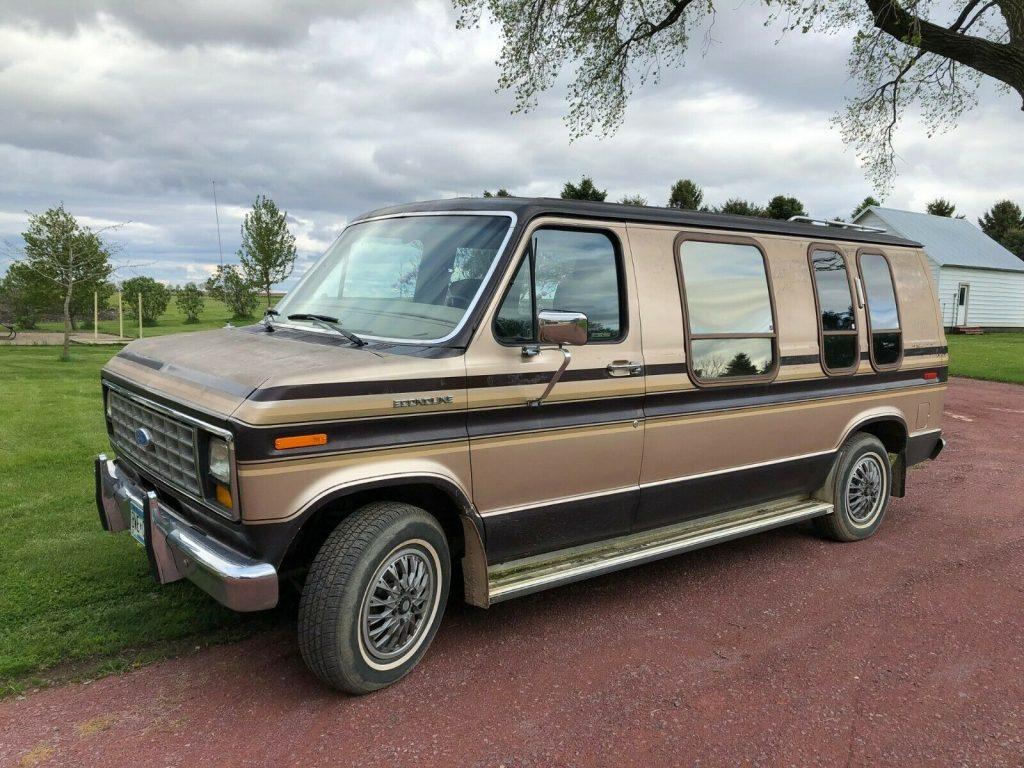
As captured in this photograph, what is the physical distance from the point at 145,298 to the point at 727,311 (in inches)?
1326

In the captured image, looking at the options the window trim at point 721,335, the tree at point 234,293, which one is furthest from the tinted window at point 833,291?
the tree at point 234,293

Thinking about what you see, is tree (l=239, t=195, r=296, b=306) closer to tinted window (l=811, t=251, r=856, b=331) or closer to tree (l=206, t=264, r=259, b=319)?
tree (l=206, t=264, r=259, b=319)

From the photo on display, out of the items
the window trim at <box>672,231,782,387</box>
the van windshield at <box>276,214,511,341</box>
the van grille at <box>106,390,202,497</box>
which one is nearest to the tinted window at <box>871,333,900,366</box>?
the window trim at <box>672,231,782,387</box>

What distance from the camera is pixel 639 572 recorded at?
210 inches

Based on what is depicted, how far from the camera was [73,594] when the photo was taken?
455 centimetres

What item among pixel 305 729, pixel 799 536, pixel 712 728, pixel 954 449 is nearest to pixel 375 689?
pixel 305 729

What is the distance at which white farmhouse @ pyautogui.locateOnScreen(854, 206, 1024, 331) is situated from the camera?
3541 cm

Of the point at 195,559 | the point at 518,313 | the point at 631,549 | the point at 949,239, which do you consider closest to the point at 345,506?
the point at 195,559

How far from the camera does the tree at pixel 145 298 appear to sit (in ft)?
110

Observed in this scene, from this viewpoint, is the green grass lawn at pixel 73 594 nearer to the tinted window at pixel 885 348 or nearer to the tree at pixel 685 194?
the tinted window at pixel 885 348

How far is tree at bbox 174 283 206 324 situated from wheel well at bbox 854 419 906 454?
33.6 meters

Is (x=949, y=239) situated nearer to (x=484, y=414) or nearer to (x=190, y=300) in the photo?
(x=190, y=300)

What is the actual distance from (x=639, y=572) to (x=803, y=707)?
5.94ft

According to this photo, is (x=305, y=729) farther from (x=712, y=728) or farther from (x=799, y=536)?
(x=799, y=536)
